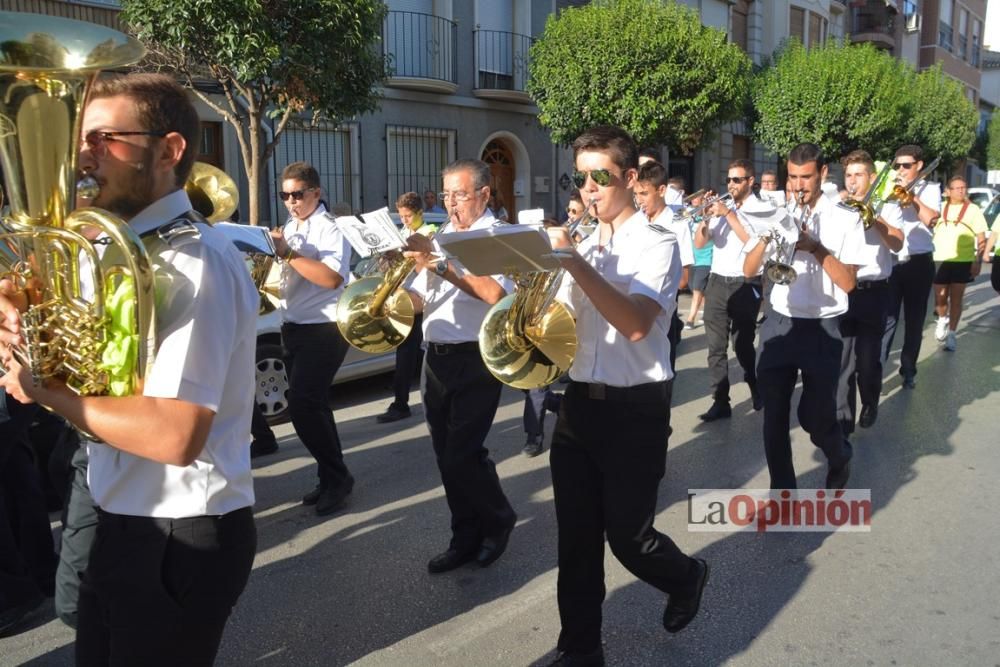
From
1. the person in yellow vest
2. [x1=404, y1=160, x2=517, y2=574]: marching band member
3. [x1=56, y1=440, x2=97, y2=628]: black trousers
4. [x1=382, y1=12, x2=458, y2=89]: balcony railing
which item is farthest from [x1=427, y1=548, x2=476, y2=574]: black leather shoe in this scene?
[x1=382, y1=12, x2=458, y2=89]: balcony railing

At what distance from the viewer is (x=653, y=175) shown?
6391mm

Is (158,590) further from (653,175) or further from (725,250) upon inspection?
(725,250)

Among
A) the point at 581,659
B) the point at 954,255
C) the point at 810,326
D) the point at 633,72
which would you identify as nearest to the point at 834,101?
the point at 633,72

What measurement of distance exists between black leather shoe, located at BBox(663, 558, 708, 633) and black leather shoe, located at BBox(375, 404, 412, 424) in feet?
12.5

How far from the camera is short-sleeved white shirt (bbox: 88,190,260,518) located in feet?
5.51

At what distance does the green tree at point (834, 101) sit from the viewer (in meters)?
21.3

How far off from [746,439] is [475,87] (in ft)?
42.6

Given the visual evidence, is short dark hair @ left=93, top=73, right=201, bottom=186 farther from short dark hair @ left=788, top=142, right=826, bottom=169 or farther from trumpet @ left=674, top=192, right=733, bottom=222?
trumpet @ left=674, top=192, right=733, bottom=222

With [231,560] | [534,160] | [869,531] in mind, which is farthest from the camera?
[534,160]

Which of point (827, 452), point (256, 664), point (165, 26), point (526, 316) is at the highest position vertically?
point (165, 26)

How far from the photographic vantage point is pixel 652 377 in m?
2.94

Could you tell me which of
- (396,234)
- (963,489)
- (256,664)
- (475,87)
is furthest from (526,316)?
(475,87)

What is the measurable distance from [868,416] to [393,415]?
3440 mm

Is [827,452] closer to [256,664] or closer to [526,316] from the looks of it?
[526,316]
